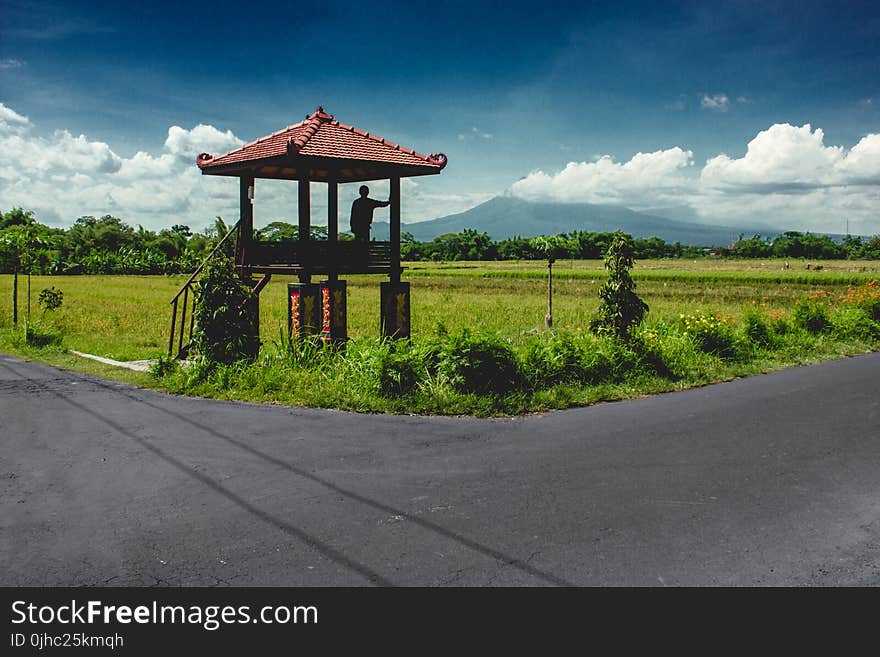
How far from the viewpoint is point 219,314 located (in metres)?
11.2

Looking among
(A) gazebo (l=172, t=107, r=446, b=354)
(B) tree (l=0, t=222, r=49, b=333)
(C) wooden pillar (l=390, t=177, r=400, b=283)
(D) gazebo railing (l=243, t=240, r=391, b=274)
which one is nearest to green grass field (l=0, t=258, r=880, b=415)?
(A) gazebo (l=172, t=107, r=446, b=354)

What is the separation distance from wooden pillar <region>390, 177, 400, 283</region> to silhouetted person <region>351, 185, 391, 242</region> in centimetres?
20

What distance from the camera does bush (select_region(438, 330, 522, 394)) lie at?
9797 millimetres

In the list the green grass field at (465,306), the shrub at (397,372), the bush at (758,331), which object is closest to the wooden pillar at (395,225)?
the green grass field at (465,306)

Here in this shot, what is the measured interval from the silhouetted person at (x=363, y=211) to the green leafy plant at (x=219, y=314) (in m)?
3.34

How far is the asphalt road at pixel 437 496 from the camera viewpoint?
456cm

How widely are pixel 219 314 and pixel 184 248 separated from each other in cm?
1456

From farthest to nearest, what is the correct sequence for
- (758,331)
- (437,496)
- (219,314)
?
(758,331), (219,314), (437,496)

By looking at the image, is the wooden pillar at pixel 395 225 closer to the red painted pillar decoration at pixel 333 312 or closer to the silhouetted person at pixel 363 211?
the silhouetted person at pixel 363 211

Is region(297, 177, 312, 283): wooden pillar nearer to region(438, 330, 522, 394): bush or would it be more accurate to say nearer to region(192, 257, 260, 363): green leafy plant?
region(192, 257, 260, 363): green leafy plant

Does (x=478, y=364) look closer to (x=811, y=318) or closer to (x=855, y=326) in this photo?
(x=811, y=318)

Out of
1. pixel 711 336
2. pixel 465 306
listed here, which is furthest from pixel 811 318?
pixel 465 306

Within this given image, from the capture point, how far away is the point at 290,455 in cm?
715
